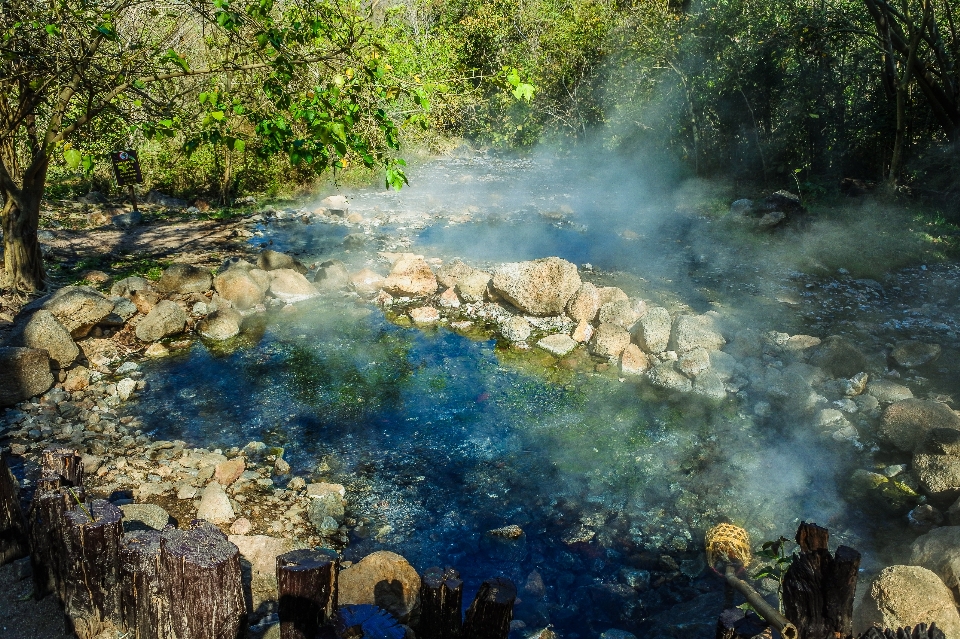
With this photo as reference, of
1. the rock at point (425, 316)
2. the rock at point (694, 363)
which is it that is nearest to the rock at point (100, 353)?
the rock at point (425, 316)

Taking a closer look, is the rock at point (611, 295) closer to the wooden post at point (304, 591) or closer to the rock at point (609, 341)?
the rock at point (609, 341)

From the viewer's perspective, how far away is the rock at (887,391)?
20.7 ft

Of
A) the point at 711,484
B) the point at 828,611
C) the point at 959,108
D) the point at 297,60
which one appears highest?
the point at 297,60

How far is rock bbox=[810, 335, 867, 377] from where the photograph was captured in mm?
6820

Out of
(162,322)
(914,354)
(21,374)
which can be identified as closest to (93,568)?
(21,374)

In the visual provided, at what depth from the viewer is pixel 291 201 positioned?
14766 millimetres

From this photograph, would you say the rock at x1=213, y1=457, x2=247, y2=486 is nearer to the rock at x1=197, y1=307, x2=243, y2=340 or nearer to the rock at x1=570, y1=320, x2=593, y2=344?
the rock at x1=197, y1=307, x2=243, y2=340

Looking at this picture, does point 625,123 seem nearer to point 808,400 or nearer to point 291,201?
point 291,201

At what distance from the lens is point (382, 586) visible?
3.86 meters

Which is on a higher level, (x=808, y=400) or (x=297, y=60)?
(x=297, y=60)

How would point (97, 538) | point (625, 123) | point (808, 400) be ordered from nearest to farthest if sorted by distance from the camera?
point (97, 538) < point (808, 400) < point (625, 123)

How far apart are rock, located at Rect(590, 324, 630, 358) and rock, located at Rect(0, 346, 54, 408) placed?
5.90 m

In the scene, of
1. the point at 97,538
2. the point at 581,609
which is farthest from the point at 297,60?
the point at 581,609

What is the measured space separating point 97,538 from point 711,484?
450 cm
